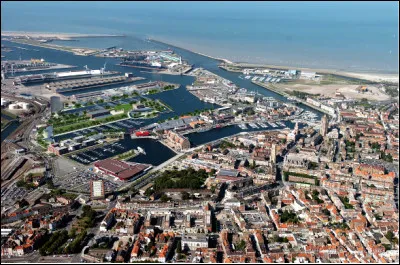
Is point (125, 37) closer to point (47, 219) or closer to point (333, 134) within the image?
point (333, 134)

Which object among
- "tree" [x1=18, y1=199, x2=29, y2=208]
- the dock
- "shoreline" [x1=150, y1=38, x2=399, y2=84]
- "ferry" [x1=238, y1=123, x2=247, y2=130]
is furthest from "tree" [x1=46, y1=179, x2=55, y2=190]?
"shoreline" [x1=150, y1=38, x2=399, y2=84]

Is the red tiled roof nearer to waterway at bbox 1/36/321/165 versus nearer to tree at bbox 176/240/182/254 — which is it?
waterway at bbox 1/36/321/165

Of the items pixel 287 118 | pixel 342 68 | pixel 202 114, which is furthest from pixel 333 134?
pixel 342 68

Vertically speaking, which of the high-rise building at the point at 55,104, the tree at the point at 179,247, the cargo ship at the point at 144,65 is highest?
the cargo ship at the point at 144,65

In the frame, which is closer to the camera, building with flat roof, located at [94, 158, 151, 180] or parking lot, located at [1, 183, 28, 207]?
parking lot, located at [1, 183, 28, 207]

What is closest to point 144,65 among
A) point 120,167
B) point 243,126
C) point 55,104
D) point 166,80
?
point 166,80

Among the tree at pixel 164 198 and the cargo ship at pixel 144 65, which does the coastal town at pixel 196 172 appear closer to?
the tree at pixel 164 198

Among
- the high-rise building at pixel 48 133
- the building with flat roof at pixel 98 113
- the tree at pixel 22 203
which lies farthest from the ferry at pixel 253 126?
the tree at pixel 22 203
